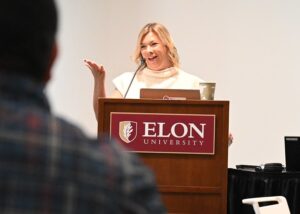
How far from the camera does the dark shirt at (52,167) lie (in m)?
0.66

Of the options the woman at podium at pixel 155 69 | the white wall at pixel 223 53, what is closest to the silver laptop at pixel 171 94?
the woman at podium at pixel 155 69

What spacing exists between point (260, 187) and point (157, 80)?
787 millimetres

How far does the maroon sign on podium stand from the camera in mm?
2586

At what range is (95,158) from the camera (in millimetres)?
691

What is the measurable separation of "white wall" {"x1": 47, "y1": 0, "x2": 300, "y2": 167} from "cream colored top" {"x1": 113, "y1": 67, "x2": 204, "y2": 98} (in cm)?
165

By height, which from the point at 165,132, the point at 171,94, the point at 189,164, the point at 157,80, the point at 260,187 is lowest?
the point at 260,187

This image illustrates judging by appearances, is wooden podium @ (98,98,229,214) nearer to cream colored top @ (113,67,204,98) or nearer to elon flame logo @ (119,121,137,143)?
elon flame logo @ (119,121,137,143)

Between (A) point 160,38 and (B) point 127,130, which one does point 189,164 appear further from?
(A) point 160,38

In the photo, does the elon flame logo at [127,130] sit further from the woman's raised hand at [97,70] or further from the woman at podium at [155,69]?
the woman at podium at [155,69]

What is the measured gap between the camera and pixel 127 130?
2600 mm

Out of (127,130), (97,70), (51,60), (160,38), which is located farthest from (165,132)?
(51,60)

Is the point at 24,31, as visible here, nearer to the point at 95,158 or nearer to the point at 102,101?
the point at 95,158

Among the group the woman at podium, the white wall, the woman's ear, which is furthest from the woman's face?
the woman's ear

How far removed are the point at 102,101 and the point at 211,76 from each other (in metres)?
2.53
